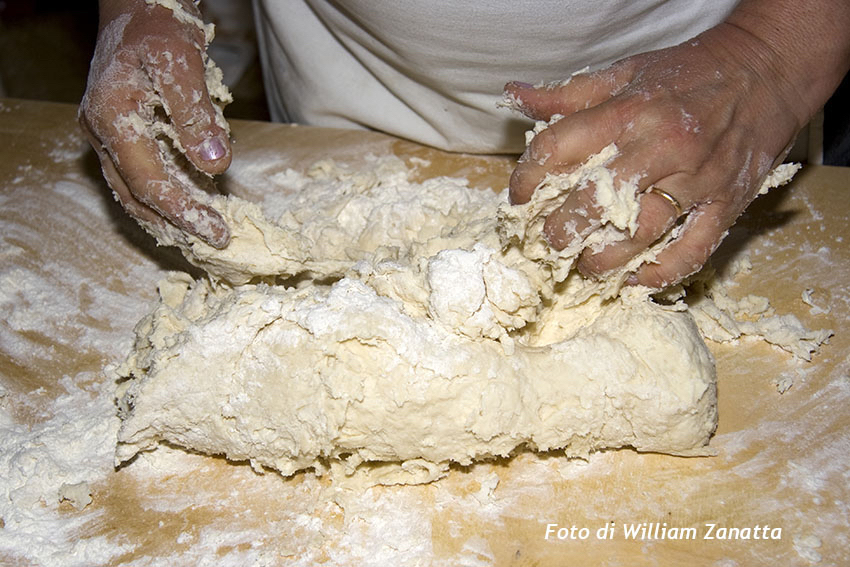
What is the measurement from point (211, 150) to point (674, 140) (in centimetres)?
103

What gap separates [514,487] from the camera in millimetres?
1686

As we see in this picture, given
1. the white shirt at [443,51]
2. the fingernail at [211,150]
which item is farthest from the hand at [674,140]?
the fingernail at [211,150]

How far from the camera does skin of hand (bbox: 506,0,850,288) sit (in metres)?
1.51

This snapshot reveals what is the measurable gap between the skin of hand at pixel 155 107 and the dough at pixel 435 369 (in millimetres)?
266

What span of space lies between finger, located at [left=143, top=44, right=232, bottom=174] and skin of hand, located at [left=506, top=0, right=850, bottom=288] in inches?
27.3

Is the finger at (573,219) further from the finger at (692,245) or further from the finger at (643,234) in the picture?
the finger at (692,245)

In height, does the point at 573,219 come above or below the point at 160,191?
above

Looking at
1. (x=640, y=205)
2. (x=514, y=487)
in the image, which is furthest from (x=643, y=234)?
(x=514, y=487)

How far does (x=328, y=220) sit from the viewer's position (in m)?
2.14

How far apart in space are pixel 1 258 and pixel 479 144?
60.9 inches

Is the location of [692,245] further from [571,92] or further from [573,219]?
[571,92]

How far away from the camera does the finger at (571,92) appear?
167cm

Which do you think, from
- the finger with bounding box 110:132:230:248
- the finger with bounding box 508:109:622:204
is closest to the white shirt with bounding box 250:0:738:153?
the finger with bounding box 508:109:622:204

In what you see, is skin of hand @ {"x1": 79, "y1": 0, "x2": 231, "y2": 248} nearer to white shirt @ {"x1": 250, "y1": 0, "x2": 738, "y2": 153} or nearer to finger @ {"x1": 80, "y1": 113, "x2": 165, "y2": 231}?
finger @ {"x1": 80, "y1": 113, "x2": 165, "y2": 231}
